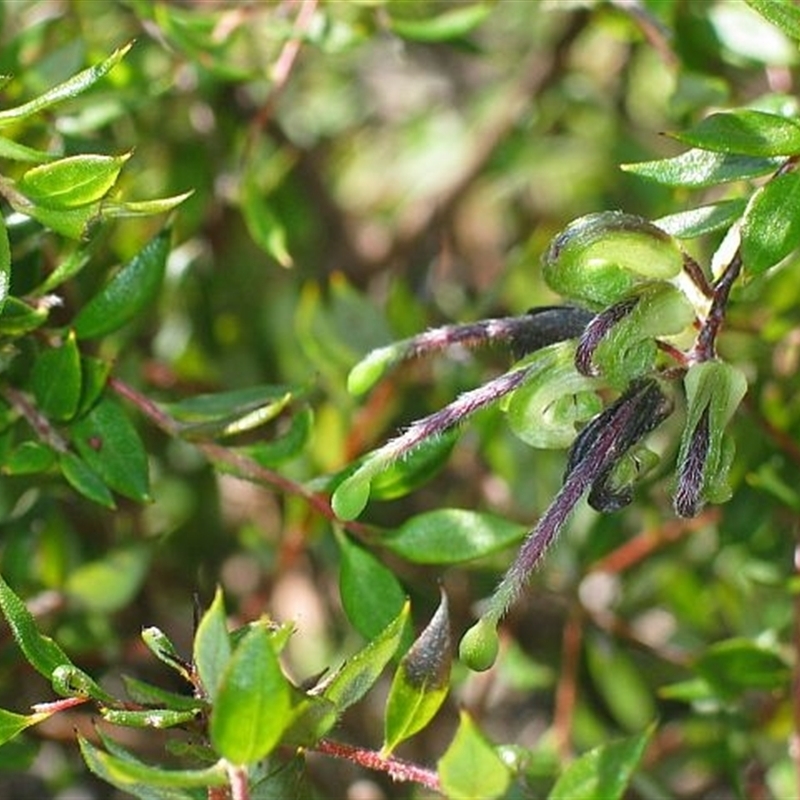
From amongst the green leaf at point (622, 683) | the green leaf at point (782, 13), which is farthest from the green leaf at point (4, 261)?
the green leaf at point (622, 683)

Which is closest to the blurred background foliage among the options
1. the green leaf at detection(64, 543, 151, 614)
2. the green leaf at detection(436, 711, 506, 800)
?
the green leaf at detection(64, 543, 151, 614)

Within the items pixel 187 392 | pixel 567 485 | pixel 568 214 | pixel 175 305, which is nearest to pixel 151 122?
pixel 175 305

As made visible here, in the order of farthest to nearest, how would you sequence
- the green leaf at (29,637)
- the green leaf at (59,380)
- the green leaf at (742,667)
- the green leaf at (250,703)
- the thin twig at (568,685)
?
the thin twig at (568,685) → the green leaf at (742,667) → the green leaf at (59,380) → the green leaf at (29,637) → the green leaf at (250,703)

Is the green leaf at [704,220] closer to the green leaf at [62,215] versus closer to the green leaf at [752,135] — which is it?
the green leaf at [752,135]

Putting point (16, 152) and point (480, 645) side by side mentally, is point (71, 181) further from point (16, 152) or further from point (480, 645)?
point (480, 645)

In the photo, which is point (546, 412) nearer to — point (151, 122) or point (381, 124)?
point (151, 122)

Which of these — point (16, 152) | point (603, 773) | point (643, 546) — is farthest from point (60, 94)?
point (643, 546)
